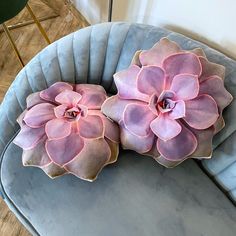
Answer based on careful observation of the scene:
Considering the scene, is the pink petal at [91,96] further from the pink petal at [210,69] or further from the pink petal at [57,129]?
the pink petal at [210,69]

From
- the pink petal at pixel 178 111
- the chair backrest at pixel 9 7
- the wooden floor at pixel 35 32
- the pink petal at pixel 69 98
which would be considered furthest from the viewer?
the wooden floor at pixel 35 32

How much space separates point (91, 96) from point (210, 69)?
0.94ft

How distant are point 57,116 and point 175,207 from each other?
35cm

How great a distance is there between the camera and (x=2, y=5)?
42.7 inches

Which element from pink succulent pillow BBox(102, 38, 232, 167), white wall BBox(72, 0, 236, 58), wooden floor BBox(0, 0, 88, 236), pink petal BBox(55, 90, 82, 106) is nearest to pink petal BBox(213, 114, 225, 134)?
pink succulent pillow BBox(102, 38, 232, 167)

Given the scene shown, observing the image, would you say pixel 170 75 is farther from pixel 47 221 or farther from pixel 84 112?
pixel 47 221

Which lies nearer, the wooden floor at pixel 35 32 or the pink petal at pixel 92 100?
the pink petal at pixel 92 100

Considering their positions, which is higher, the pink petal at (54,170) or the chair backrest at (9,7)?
the chair backrest at (9,7)

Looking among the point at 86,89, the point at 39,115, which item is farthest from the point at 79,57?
the point at 39,115

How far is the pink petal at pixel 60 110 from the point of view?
0.79 m

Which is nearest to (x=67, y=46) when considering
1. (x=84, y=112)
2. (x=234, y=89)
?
(x=84, y=112)

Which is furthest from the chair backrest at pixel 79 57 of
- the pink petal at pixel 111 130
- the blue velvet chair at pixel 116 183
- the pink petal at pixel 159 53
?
the pink petal at pixel 111 130

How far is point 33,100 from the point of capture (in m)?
0.85

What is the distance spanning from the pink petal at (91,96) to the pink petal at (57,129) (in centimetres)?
8
